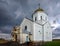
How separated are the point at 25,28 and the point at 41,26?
406 centimetres

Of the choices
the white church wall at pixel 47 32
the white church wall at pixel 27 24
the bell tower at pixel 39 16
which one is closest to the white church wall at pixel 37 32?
the white church wall at pixel 27 24

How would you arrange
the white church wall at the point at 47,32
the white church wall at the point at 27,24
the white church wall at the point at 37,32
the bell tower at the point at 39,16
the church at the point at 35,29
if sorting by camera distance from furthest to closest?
the white church wall at the point at 47,32, the bell tower at the point at 39,16, the white church wall at the point at 27,24, the white church wall at the point at 37,32, the church at the point at 35,29

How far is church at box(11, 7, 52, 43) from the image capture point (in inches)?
1692

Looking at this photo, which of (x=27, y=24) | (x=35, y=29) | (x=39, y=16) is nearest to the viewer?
(x=35, y=29)

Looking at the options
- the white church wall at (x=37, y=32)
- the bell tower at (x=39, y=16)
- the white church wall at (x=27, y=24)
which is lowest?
the white church wall at (x=37, y=32)

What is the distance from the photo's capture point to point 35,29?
4375 centimetres

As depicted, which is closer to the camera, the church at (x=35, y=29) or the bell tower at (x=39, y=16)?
the church at (x=35, y=29)

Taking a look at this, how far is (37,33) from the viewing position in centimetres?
4366

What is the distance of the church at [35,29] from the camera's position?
43.0m

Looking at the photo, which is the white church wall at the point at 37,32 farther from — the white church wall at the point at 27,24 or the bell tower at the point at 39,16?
the bell tower at the point at 39,16

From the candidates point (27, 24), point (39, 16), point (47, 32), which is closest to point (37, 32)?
point (47, 32)

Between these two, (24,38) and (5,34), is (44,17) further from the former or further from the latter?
(5,34)

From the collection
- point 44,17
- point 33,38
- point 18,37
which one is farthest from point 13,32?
point 44,17

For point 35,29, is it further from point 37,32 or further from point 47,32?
point 47,32
